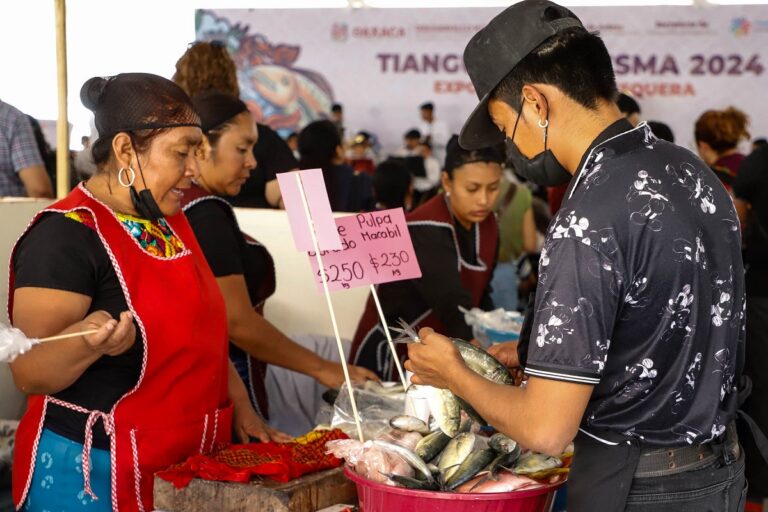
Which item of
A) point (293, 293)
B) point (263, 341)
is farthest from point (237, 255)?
point (293, 293)

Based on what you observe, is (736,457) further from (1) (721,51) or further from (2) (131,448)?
(1) (721,51)

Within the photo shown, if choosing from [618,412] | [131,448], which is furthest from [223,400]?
[618,412]

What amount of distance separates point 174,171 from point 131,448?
66cm

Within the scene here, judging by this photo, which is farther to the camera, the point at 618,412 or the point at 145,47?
the point at 145,47

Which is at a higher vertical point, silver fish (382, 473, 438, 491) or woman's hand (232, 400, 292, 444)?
silver fish (382, 473, 438, 491)

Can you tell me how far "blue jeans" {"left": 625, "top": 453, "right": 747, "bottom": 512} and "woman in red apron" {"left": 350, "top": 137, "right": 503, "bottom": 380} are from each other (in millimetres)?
1735

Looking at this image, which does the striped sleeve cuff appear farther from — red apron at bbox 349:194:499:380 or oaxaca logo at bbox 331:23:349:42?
oaxaca logo at bbox 331:23:349:42

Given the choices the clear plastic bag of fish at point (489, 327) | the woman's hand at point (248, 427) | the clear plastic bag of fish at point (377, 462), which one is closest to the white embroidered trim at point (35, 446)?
the woman's hand at point (248, 427)

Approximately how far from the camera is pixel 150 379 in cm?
221

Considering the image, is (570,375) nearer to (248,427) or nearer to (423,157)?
(248,427)

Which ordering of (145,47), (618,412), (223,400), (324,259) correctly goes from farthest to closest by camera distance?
1. (145,47)
2. (223,400)
3. (324,259)
4. (618,412)

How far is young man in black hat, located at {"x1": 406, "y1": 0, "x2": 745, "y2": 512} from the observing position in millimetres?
1493

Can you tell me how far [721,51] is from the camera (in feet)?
40.1

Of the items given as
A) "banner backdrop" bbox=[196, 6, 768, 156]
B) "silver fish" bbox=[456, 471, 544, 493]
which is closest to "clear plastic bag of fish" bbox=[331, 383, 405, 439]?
"silver fish" bbox=[456, 471, 544, 493]
